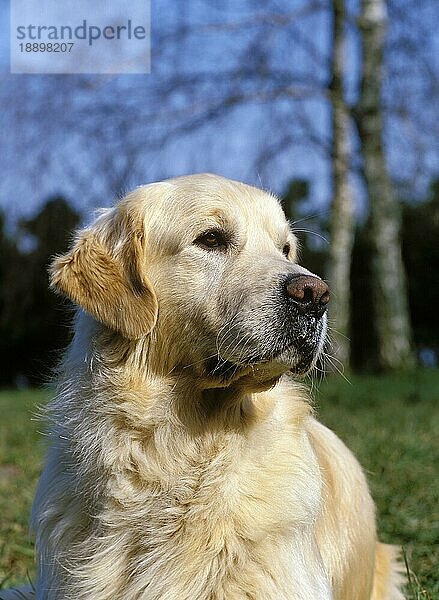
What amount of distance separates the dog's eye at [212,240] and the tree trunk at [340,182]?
1265 cm

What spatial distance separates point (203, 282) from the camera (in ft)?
10.7

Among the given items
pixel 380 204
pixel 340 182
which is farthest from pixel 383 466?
pixel 340 182

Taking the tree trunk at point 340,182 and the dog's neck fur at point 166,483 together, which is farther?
the tree trunk at point 340,182

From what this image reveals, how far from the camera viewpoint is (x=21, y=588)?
4.06 m

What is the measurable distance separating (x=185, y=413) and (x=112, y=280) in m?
0.59

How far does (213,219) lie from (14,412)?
9793mm

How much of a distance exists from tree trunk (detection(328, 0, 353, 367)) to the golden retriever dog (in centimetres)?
1261

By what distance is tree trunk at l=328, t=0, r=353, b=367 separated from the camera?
1609 centimetres

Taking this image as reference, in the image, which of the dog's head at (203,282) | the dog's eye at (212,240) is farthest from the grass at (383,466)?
the dog's eye at (212,240)

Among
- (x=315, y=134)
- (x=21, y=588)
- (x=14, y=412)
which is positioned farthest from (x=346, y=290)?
(x=21, y=588)

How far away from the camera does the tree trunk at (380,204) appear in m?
15.2

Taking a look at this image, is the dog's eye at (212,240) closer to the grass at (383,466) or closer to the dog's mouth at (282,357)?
the dog's mouth at (282,357)

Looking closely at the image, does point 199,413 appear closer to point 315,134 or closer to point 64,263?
point 64,263

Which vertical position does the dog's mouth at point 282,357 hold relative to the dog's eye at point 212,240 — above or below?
below
